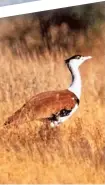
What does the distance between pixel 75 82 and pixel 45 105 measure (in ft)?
0.62

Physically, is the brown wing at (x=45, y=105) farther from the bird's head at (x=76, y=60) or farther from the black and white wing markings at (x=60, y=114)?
the bird's head at (x=76, y=60)

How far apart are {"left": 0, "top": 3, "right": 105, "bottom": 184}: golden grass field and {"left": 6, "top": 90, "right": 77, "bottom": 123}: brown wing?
0.03m

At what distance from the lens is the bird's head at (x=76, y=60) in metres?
1.71

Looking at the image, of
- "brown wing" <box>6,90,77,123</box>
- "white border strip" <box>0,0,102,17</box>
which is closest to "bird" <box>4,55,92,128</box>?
"brown wing" <box>6,90,77,123</box>

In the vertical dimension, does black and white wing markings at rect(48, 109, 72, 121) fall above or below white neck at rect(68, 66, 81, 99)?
below

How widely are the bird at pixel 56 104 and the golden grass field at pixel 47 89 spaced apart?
0.02m

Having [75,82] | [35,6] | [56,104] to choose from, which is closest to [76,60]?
[75,82]

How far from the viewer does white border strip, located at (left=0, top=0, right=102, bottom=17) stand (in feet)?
5.76

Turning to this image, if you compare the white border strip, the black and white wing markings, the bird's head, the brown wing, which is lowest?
the black and white wing markings

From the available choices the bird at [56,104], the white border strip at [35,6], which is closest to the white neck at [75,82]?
the bird at [56,104]

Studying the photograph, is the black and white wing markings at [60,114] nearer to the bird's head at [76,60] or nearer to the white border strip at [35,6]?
the bird's head at [76,60]

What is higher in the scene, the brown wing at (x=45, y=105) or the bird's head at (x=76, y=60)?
the bird's head at (x=76, y=60)

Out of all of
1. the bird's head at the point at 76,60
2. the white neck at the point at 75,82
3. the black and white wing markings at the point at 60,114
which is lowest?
the black and white wing markings at the point at 60,114

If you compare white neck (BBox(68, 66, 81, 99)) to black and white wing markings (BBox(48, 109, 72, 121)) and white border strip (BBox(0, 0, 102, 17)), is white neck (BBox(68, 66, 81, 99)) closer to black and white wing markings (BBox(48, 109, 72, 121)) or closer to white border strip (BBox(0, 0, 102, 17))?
black and white wing markings (BBox(48, 109, 72, 121))
